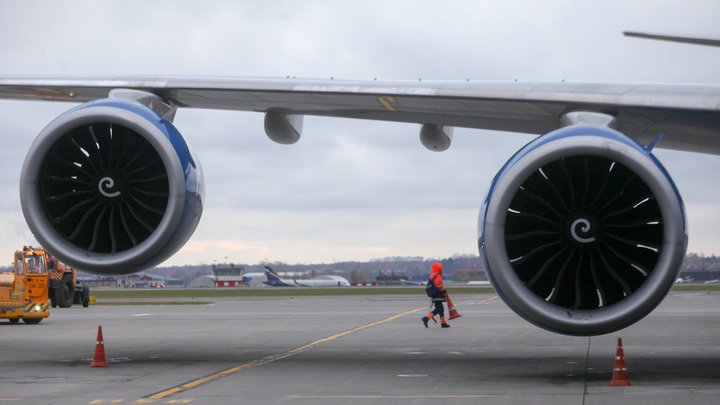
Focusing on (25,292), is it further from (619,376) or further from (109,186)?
(619,376)

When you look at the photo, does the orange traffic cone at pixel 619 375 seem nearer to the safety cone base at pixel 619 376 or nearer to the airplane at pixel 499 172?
the safety cone base at pixel 619 376

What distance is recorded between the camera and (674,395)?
12.5m

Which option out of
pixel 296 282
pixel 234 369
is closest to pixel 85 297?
pixel 234 369

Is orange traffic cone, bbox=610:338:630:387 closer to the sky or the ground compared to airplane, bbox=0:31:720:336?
closer to the ground

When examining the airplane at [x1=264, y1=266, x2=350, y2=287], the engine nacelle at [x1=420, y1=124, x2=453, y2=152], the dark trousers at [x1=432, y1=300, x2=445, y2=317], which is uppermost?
the airplane at [x1=264, y1=266, x2=350, y2=287]

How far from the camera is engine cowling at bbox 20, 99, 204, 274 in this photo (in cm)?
1416

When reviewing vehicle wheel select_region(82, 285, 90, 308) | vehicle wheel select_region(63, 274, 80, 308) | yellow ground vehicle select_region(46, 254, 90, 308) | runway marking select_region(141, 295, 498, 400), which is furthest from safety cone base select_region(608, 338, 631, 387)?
vehicle wheel select_region(82, 285, 90, 308)

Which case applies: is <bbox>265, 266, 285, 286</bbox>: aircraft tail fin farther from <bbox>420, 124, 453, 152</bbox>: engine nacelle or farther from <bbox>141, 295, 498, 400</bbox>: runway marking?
<bbox>420, 124, 453, 152</bbox>: engine nacelle

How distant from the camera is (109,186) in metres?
14.2

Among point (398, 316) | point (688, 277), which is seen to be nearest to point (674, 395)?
point (398, 316)

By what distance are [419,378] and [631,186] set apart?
4179 millimetres

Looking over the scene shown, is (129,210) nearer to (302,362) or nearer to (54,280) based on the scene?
(302,362)

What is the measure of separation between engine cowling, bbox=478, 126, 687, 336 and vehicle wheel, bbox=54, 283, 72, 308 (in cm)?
3748

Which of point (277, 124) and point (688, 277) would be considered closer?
point (277, 124)
